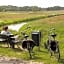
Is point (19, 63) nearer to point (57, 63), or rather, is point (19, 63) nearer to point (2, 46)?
point (57, 63)

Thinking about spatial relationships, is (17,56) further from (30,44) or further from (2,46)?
(2,46)

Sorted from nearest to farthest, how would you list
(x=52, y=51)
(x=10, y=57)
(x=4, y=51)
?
(x=52, y=51) < (x=10, y=57) < (x=4, y=51)

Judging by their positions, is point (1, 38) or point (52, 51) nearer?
point (52, 51)

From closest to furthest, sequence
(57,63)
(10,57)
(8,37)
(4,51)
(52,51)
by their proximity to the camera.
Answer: (57,63), (52,51), (10,57), (4,51), (8,37)

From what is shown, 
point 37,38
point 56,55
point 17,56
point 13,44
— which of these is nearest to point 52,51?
point 56,55

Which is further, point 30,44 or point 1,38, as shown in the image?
point 1,38

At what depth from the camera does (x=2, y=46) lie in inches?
749

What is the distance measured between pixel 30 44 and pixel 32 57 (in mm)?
768

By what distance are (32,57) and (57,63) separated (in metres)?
2.06

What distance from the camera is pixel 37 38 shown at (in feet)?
56.0

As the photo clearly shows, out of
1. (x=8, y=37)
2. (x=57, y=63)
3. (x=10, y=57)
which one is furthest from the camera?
(x=8, y=37)

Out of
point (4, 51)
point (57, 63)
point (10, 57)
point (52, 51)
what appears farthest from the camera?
point (4, 51)

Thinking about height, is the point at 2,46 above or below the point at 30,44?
below

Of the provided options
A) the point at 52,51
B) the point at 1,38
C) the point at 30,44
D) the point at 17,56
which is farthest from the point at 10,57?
the point at 1,38
